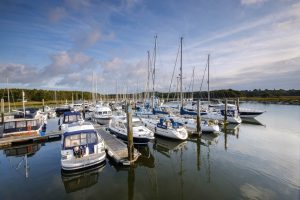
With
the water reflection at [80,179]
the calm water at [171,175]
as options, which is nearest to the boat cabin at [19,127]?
the calm water at [171,175]

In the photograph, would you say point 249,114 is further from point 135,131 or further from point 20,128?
point 20,128

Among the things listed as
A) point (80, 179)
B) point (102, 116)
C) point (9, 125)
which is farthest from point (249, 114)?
point (9, 125)

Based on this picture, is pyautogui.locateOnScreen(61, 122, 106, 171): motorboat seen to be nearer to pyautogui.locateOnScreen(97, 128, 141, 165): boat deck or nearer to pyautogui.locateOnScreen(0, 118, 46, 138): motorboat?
pyautogui.locateOnScreen(97, 128, 141, 165): boat deck

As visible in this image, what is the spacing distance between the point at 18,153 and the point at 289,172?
80.8 ft

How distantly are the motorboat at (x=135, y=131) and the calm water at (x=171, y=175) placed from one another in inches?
58.4

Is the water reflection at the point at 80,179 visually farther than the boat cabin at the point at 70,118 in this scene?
No

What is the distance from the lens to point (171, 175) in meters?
12.9

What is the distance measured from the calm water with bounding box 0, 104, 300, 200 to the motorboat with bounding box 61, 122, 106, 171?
3.04ft

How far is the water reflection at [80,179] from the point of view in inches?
446

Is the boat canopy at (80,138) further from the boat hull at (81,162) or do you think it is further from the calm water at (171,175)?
the calm water at (171,175)

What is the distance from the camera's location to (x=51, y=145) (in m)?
20.3

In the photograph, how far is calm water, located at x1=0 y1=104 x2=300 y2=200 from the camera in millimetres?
10438

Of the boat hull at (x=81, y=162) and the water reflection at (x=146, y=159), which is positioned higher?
the boat hull at (x=81, y=162)

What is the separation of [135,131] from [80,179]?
7770mm
